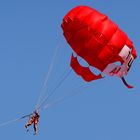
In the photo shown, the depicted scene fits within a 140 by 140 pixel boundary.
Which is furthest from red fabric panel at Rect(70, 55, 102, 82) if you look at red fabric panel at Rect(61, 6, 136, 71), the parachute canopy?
red fabric panel at Rect(61, 6, 136, 71)

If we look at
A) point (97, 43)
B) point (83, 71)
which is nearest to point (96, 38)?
point (97, 43)

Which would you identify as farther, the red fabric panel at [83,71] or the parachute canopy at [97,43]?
the red fabric panel at [83,71]

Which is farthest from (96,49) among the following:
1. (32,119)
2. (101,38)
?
(32,119)

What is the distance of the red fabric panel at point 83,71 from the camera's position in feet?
165

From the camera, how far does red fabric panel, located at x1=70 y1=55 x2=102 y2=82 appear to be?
165ft

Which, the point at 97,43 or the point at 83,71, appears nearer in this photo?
the point at 97,43

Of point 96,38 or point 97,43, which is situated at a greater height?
point 96,38

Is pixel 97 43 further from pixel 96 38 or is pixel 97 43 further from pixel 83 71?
pixel 83 71

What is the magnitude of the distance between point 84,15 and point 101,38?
81.4 inches

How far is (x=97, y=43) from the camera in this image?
4962 cm

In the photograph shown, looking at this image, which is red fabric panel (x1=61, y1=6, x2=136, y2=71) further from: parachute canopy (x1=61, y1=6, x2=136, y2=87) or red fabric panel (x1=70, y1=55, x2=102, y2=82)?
red fabric panel (x1=70, y1=55, x2=102, y2=82)

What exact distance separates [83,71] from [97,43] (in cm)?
227

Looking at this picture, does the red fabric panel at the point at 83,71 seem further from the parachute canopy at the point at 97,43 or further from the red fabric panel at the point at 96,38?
the red fabric panel at the point at 96,38

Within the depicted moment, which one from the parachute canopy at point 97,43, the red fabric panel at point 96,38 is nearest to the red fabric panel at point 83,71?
the parachute canopy at point 97,43
